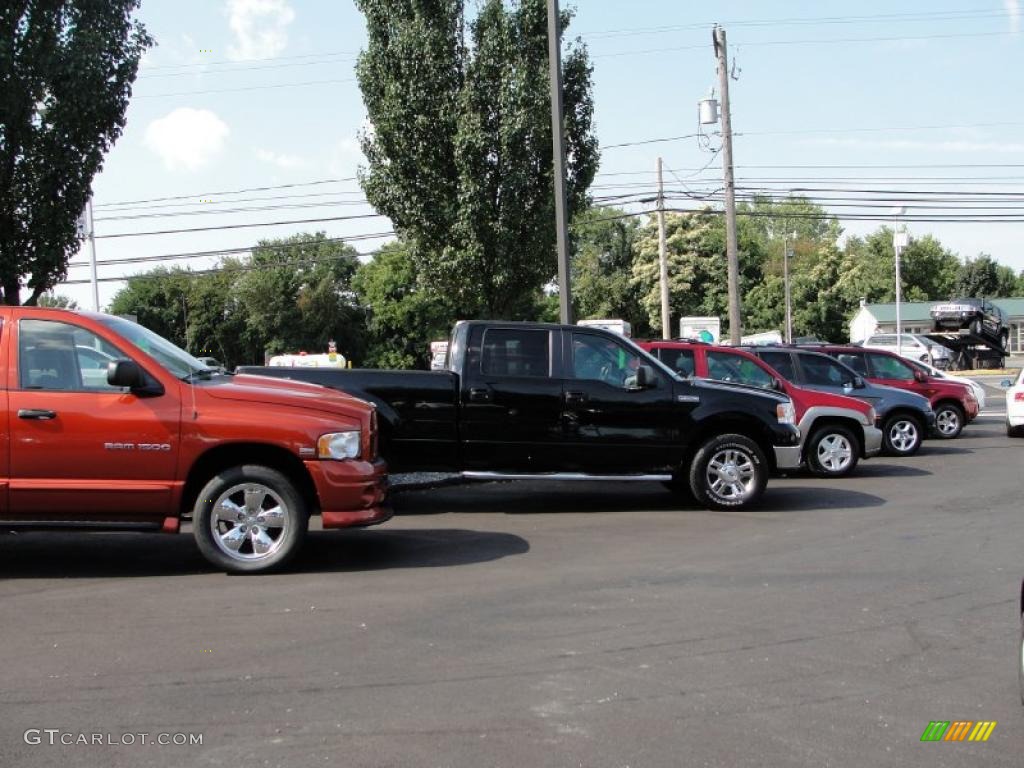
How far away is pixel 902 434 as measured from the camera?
15.4 meters

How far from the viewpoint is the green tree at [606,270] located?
73.4 meters

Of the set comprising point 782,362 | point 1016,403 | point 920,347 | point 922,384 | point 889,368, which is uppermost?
point 920,347

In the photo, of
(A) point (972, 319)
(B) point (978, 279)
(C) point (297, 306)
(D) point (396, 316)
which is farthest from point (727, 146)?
(B) point (978, 279)

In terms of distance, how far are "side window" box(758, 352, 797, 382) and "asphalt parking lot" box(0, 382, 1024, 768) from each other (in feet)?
17.4

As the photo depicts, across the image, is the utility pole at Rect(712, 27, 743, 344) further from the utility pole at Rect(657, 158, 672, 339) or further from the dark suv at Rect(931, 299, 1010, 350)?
the dark suv at Rect(931, 299, 1010, 350)

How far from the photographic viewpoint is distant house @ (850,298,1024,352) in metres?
63.8

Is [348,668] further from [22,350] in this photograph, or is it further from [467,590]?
[22,350]

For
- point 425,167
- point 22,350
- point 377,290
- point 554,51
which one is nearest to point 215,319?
point 377,290

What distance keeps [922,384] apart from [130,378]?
14.4 meters

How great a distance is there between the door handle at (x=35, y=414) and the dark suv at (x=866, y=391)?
10.4 m

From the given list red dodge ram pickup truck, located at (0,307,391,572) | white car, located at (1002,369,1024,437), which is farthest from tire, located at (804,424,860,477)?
red dodge ram pickup truck, located at (0,307,391,572)

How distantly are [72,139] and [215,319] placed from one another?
67.5 metres

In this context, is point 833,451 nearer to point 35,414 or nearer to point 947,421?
point 947,421

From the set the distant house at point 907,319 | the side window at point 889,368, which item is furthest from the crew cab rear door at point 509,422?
the distant house at point 907,319
